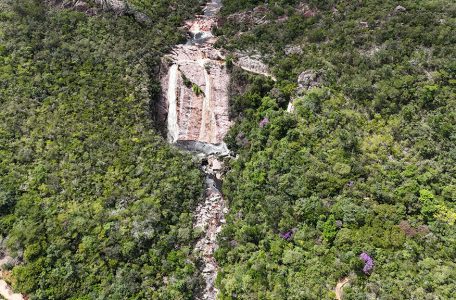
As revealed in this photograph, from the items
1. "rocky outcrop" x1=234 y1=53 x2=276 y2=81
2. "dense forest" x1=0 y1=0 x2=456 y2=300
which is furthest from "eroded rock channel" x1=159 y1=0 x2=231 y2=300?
"rocky outcrop" x1=234 y1=53 x2=276 y2=81

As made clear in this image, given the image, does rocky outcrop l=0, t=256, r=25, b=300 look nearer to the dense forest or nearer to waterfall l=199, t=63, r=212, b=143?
the dense forest

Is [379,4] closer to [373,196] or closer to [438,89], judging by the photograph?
[438,89]

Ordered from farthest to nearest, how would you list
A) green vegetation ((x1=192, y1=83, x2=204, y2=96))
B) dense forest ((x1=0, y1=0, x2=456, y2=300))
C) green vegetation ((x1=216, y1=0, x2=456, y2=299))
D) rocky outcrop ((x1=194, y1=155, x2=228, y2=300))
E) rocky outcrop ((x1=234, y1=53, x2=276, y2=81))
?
1. green vegetation ((x1=192, y1=83, x2=204, y2=96))
2. rocky outcrop ((x1=234, y1=53, x2=276, y2=81))
3. rocky outcrop ((x1=194, y1=155, x2=228, y2=300))
4. dense forest ((x1=0, y1=0, x2=456, y2=300))
5. green vegetation ((x1=216, y1=0, x2=456, y2=299))

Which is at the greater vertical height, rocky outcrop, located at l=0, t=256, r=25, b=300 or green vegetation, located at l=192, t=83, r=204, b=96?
green vegetation, located at l=192, t=83, r=204, b=96

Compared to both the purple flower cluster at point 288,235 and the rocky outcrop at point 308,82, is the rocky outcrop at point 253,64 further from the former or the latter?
the purple flower cluster at point 288,235

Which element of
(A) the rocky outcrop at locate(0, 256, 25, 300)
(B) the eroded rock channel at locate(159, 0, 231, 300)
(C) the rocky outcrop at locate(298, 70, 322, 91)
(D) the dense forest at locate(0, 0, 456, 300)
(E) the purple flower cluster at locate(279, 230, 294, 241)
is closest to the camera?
(D) the dense forest at locate(0, 0, 456, 300)

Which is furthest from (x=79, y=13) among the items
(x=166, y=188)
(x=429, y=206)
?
(x=429, y=206)

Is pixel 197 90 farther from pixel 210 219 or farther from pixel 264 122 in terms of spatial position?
pixel 210 219

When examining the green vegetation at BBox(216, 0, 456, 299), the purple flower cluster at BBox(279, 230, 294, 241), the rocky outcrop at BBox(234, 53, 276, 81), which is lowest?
the purple flower cluster at BBox(279, 230, 294, 241)
